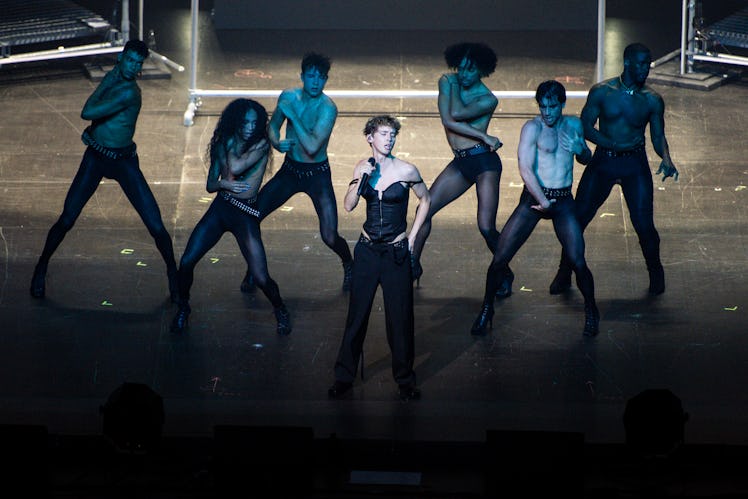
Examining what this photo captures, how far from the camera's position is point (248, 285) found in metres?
10.9

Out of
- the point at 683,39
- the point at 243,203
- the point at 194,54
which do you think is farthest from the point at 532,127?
the point at 683,39

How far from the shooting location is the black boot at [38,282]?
10.7 metres

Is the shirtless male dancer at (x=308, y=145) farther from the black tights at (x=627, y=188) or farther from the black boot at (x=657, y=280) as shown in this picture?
the black boot at (x=657, y=280)

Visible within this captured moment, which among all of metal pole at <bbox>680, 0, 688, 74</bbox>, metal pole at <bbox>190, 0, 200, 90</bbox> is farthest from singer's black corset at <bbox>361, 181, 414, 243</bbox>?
metal pole at <bbox>680, 0, 688, 74</bbox>

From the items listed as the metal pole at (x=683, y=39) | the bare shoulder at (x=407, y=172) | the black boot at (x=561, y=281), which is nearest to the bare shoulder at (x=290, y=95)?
the bare shoulder at (x=407, y=172)

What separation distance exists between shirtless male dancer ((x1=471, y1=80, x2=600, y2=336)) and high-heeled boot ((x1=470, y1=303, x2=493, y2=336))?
0.22m

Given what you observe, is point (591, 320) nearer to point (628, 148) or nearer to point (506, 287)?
point (506, 287)

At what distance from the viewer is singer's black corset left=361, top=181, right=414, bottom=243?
9.03 meters

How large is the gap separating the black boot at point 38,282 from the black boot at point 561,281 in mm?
3514

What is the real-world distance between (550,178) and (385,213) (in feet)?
4.61

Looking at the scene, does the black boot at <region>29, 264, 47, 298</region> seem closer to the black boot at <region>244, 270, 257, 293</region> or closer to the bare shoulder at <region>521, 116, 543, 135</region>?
the black boot at <region>244, 270, 257, 293</region>

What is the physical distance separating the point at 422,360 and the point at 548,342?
864 millimetres

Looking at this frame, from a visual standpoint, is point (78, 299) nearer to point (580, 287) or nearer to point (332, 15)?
point (580, 287)

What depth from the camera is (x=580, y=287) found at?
33.3ft
